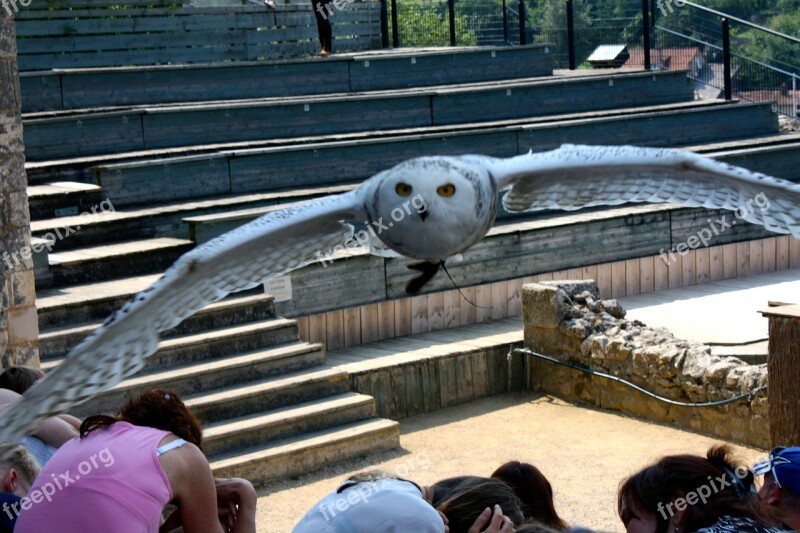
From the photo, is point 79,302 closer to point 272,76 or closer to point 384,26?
point 272,76

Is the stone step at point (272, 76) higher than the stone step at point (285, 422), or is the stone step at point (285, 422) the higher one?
the stone step at point (272, 76)

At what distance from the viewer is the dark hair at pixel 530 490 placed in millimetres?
3066

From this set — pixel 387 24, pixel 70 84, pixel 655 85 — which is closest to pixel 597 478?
pixel 70 84

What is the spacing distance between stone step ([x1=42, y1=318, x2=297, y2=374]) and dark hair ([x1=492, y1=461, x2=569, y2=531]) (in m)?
4.37

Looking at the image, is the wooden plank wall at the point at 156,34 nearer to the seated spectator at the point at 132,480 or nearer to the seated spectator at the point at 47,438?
the seated spectator at the point at 47,438

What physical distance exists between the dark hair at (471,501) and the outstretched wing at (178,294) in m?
0.69

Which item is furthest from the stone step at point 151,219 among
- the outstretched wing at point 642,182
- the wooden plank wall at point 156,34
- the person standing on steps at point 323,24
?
the outstretched wing at point 642,182

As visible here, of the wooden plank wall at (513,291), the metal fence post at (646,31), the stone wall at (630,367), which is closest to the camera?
the stone wall at (630,367)

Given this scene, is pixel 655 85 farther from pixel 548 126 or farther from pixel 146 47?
pixel 146 47

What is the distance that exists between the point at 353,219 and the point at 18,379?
67.5 inches

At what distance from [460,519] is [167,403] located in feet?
2.94

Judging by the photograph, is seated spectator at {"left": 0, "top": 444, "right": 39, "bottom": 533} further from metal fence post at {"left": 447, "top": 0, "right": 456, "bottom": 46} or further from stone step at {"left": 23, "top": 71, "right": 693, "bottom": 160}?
metal fence post at {"left": 447, "top": 0, "right": 456, "bottom": 46}

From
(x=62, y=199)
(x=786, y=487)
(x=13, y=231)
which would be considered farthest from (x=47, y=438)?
(x=62, y=199)

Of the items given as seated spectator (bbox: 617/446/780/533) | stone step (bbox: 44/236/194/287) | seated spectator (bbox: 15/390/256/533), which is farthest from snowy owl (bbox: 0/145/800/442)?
stone step (bbox: 44/236/194/287)
